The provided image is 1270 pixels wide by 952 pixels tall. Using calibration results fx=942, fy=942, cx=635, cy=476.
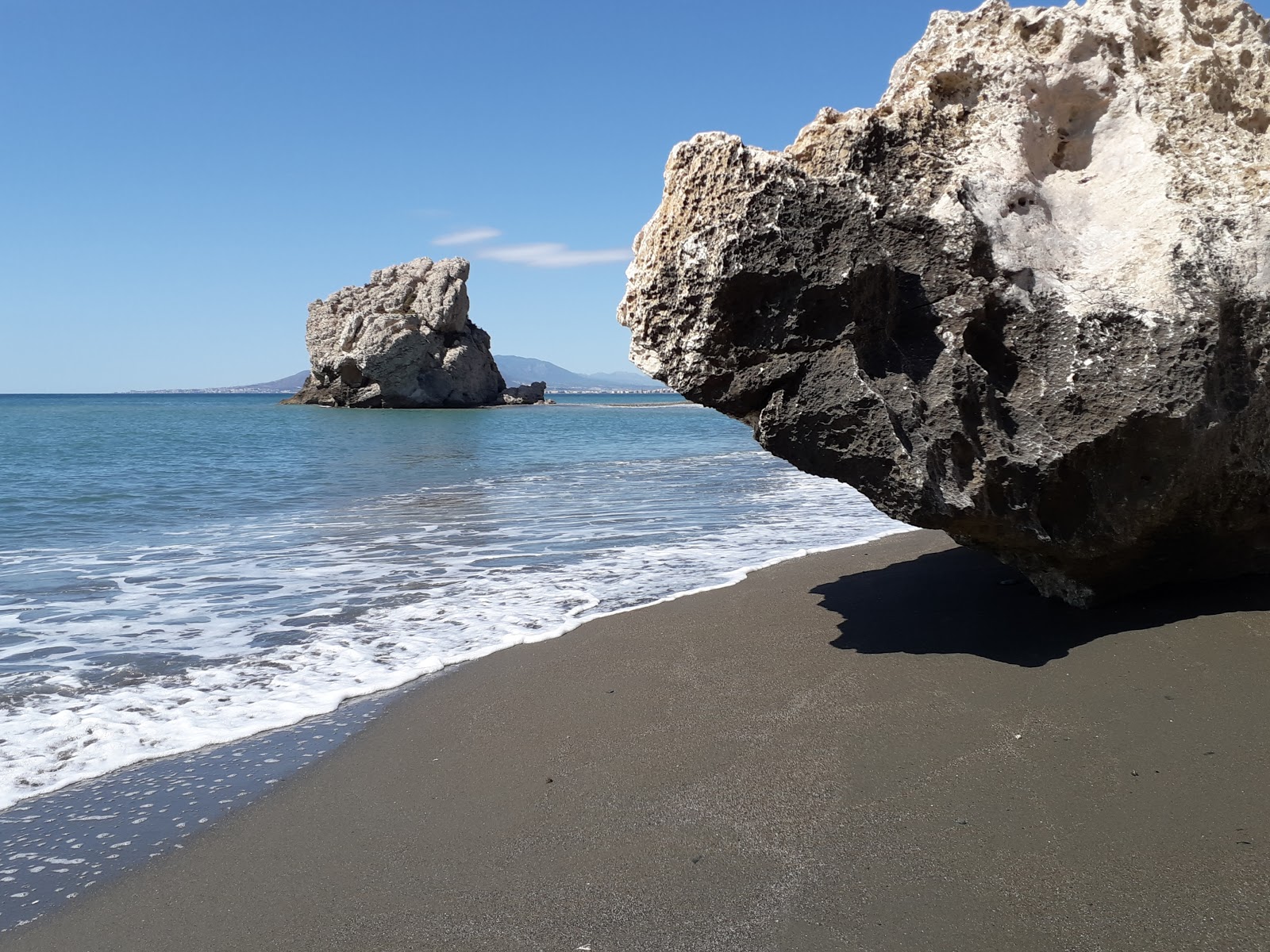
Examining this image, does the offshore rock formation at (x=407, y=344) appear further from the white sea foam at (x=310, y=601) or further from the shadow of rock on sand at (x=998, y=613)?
the shadow of rock on sand at (x=998, y=613)

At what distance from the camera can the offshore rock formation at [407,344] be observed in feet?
201

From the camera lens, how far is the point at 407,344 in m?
61.0

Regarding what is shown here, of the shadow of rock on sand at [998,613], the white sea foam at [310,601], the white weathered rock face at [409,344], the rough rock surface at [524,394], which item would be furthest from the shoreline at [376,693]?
the rough rock surface at [524,394]

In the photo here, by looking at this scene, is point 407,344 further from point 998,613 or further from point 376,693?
point 998,613

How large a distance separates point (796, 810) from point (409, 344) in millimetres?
60578

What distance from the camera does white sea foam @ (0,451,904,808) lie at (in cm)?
449

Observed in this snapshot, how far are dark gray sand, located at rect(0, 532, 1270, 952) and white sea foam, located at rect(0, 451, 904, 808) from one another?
0.85 metres

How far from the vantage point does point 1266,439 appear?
4215 millimetres

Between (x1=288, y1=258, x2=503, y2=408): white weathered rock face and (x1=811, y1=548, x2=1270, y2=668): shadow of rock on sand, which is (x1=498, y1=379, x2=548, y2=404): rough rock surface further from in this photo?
(x1=811, y1=548, x2=1270, y2=668): shadow of rock on sand

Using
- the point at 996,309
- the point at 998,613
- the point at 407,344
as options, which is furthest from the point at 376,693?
the point at 407,344

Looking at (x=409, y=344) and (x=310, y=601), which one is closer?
(x=310, y=601)

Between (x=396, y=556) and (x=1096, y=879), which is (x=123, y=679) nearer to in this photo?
(x=396, y=556)

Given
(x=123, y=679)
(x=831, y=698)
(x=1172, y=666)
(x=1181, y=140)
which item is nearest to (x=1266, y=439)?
(x=1172, y=666)

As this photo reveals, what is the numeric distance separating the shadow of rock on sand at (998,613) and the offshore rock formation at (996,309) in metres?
0.28
